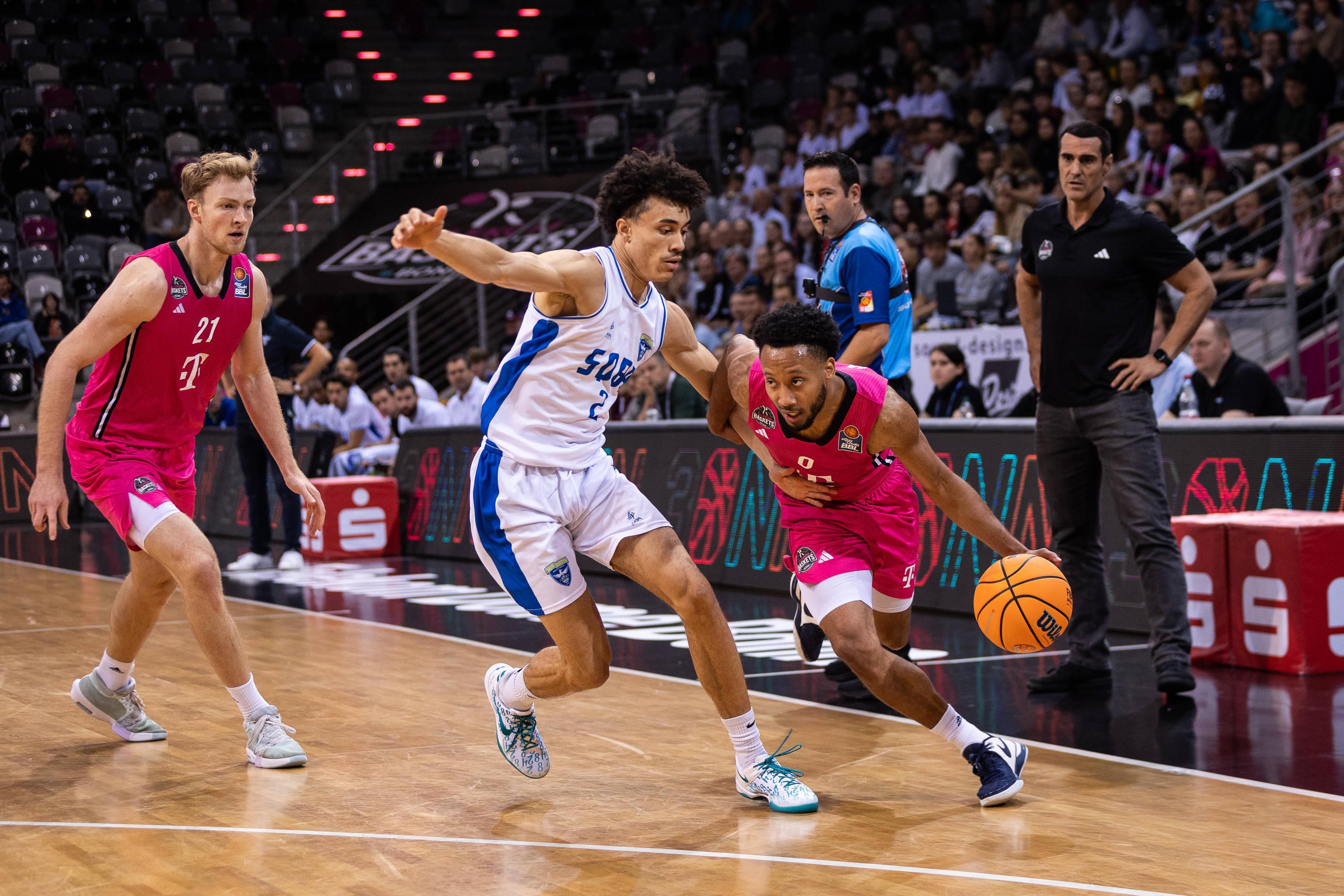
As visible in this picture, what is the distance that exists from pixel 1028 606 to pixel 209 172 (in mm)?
2945

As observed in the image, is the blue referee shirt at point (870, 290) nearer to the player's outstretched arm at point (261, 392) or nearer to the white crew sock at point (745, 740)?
the white crew sock at point (745, 740)

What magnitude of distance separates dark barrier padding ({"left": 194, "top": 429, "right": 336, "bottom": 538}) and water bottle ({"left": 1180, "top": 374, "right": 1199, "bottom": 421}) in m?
7.30

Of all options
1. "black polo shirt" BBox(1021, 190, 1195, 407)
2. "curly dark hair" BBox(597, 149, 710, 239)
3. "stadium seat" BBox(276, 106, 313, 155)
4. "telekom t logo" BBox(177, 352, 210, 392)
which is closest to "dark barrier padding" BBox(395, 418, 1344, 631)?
"black polo shirt" BBox(1021, 190, 1195, 407)

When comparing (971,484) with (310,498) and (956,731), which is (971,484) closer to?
(956,731)

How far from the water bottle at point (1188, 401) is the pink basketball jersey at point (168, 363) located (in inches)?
205

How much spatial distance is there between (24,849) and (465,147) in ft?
56.6

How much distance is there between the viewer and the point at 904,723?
5426 millimetres

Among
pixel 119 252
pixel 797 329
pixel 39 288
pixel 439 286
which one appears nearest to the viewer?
pixel 797 329

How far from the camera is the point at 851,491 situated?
4730 millimetres

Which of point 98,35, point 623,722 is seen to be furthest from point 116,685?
point 98,35

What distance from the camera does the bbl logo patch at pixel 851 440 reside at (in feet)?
14.6

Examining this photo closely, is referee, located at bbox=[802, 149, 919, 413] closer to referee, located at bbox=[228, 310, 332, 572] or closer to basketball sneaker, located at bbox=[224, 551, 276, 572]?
referee, located at bbox=[228, 310, 332, 572]

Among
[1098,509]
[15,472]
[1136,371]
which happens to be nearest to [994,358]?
[1098,509]

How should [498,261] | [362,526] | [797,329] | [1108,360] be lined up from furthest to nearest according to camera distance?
1. [362,526]
2. [1108,360]
3. [797,329]
4. [498,261]
